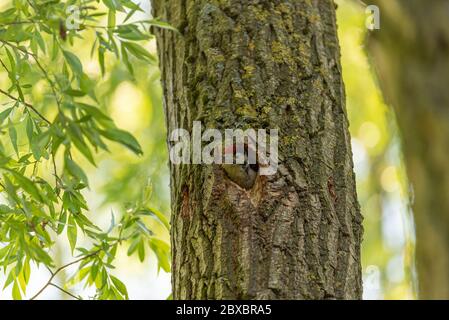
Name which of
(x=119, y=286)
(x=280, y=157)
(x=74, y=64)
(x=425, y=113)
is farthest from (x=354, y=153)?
(x=74, y=64)

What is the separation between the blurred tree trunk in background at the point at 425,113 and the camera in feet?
5.46

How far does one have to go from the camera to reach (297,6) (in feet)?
5.55

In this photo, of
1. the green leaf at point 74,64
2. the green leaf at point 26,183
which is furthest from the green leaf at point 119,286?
the green leaf at point 74,64

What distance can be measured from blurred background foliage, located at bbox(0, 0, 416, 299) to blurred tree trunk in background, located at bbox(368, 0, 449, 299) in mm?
1583

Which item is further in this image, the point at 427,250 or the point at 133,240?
the point at 133,240

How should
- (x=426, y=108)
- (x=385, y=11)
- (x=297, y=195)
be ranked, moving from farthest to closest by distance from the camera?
(x=385, y=11), (x=426, y=108), (x=297, y=195)

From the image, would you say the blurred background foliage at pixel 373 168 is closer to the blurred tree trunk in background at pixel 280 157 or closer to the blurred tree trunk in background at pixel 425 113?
the blurred tree trunk in background at pixel 425 113

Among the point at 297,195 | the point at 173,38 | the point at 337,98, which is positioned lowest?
the point at 297,195

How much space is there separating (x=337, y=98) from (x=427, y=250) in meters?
0.44

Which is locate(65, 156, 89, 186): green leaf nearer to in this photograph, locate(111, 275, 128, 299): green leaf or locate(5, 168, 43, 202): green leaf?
locate(5, 168, 43, 202): green leaf

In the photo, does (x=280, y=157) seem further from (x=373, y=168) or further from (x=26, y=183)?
(x=373, y=168)

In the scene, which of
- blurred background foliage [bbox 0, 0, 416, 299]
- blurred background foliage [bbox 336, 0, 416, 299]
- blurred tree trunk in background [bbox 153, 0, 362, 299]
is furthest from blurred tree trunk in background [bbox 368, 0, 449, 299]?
blurred background foliage [bbox 336, 0, 416, 299]
